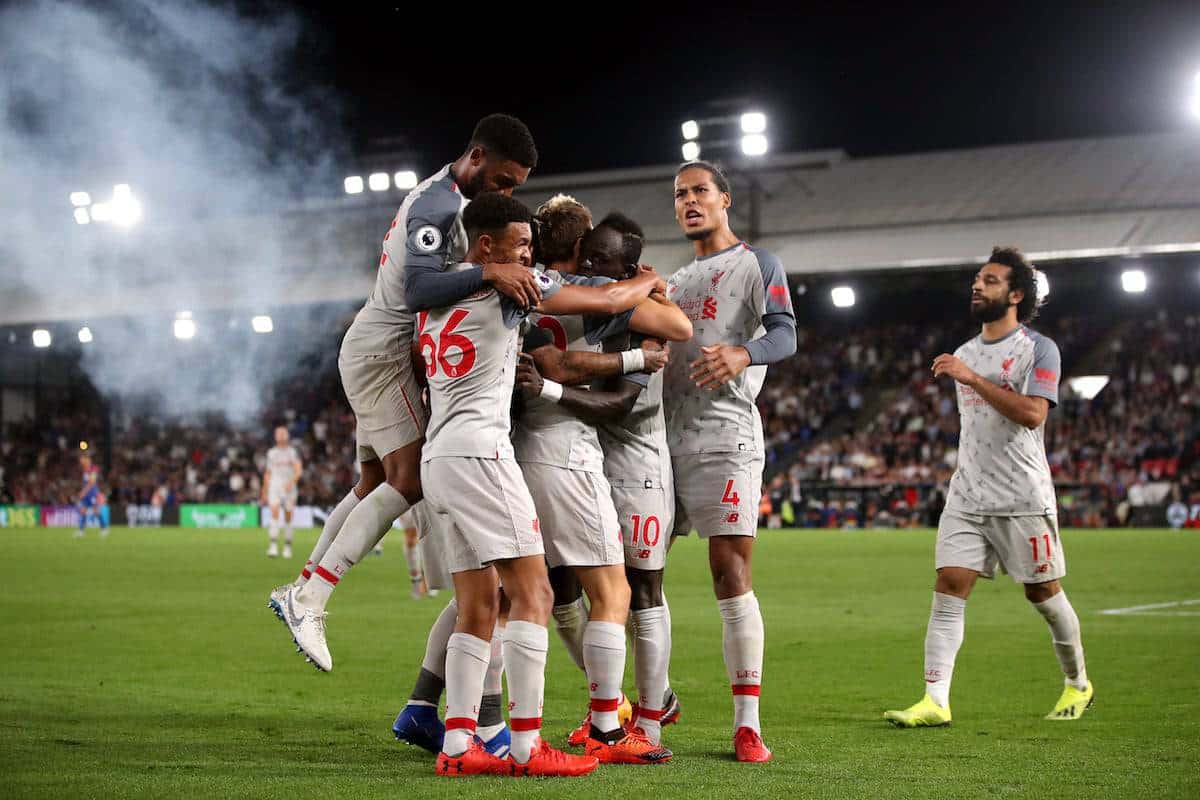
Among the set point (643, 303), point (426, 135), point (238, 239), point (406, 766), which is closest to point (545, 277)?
point (643, 303)

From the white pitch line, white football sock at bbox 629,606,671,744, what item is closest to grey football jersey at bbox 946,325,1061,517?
white football sock at bbox 629,606,671,744

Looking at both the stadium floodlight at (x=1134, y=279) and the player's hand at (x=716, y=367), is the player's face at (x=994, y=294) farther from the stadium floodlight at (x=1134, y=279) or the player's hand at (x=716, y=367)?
the stadium floodlight at (x=1134, y=279)

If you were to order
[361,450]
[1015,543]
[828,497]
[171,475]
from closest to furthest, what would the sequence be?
1. [361,450]
2. [1015,543]
3. [828,497]
4. [171,475]

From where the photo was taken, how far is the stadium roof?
28.4 m

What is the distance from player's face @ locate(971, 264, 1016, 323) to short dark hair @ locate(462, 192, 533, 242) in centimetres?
318

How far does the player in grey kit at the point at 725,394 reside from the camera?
18.8 feet

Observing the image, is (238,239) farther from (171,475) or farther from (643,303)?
(643,303)

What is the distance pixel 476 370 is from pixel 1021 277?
11.9ft

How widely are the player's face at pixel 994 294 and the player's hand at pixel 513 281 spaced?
3.25m

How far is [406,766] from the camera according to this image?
537cm

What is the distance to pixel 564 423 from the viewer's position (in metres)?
5.48

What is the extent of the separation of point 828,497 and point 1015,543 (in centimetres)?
2827

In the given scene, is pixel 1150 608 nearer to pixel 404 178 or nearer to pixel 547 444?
pixel 547 444

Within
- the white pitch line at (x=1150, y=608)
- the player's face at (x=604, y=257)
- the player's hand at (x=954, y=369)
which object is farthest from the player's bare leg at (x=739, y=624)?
the white pitch line at (x=1150, y=608)
